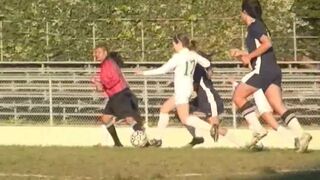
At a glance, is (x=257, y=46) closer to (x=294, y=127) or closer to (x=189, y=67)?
(x=294, y=127)

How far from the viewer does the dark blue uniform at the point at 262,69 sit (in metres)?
13.1

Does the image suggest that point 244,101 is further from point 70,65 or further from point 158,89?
point 70,65

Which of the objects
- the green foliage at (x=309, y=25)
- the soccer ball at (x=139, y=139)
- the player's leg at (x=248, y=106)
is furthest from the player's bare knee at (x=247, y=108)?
the green foliage at (x=309, y=25)

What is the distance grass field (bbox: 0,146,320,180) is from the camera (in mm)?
10133

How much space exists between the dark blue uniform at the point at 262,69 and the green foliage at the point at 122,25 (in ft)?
56.2

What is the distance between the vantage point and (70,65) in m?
30.7

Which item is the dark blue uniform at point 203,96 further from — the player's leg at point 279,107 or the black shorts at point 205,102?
the player's leg at point 279,107

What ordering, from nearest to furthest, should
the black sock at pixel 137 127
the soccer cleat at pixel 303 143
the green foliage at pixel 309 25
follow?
the soccer cleat at pixel 303 143
the black sock at pixel 137 127
the green foliage at pixel 309 25

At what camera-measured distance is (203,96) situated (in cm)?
1627

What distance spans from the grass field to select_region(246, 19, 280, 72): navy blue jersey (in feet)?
3.63

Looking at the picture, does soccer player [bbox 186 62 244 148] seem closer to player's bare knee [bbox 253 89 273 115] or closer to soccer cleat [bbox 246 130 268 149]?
player's bare knee [bbox 253 89 273 115]

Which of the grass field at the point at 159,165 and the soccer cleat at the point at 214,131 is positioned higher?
the grass field at the point at 159,165

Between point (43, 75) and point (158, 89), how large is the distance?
13.0 feet

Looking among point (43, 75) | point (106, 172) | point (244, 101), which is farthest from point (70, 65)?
point (106, 172)
